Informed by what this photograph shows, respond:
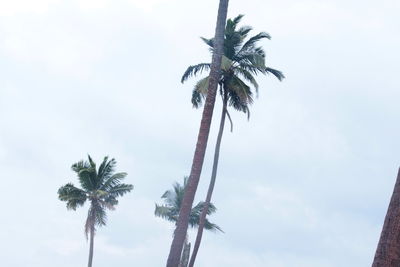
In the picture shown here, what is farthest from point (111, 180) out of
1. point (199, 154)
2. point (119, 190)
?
point (199, 154)

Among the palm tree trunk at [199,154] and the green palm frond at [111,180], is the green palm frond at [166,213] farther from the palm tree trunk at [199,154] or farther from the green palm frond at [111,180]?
the palm tree trunk at [199,154]

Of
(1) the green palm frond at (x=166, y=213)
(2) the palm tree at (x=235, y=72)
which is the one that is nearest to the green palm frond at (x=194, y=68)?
(2) the palm tree at (x=235, y=72)

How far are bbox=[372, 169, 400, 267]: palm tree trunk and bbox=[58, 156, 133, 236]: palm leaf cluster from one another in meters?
39.9

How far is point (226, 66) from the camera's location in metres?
32.7

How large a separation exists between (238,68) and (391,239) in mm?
28032

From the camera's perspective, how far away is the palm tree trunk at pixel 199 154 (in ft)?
72.0

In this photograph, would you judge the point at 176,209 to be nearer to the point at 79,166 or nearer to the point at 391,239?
the point at 79,166

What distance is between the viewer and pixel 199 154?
74.9 feet

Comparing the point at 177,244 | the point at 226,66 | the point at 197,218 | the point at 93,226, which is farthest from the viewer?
the point at 197,218

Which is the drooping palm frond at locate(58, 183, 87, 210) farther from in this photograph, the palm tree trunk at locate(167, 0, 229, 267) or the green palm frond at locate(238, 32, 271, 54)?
the palm tree trunk at locate(167, 0, 229, 267)

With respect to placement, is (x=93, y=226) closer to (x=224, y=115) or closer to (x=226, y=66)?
(x=224, y=115)

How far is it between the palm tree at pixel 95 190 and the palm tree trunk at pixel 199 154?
89.1 feet

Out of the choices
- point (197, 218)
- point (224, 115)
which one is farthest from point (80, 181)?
point (224, 115)

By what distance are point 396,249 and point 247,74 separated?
1098 inches
